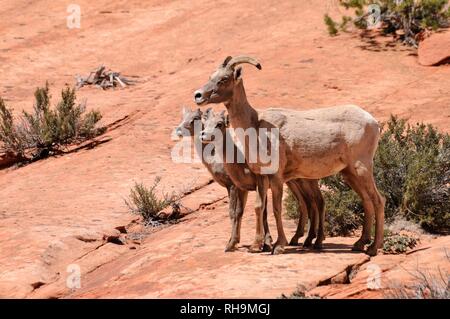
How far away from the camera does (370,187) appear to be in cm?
982

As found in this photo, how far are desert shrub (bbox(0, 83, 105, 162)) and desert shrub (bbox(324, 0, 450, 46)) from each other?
24.2 feet

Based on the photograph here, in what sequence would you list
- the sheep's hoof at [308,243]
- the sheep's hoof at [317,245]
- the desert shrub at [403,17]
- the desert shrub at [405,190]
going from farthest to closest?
the desert shrub at [403,17]
the desert shrub at [405,190]
the sheep's hoof at [308,243]
the sheep's hoof at [317,245]

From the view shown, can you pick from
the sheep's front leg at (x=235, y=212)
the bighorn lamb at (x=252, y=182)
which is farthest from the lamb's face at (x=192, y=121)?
the sheep's front leg at (x=235, y=212)

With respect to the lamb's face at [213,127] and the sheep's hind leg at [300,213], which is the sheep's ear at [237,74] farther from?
the sheep's hind leg at [300,213]

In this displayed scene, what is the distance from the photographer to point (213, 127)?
32.0ft

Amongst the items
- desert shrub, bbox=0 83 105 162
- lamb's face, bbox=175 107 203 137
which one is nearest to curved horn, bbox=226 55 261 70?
lamb's face, bbox=175 107 203 137

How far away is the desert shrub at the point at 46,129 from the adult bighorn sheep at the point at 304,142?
333 inches

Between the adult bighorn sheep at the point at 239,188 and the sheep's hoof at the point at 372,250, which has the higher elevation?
the adult bighorn sheep at the point at 239,188

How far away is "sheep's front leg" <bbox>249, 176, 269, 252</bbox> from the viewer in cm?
963

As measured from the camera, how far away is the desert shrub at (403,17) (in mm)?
21172

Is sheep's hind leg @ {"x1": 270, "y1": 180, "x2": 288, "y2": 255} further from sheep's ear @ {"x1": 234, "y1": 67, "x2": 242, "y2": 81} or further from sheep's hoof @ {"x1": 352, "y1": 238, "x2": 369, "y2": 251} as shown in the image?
sheep's ear @ {"x1": 234, "y1": 67, "x2": 242, "y2": 81}

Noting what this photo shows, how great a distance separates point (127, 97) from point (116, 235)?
29.3 feet
